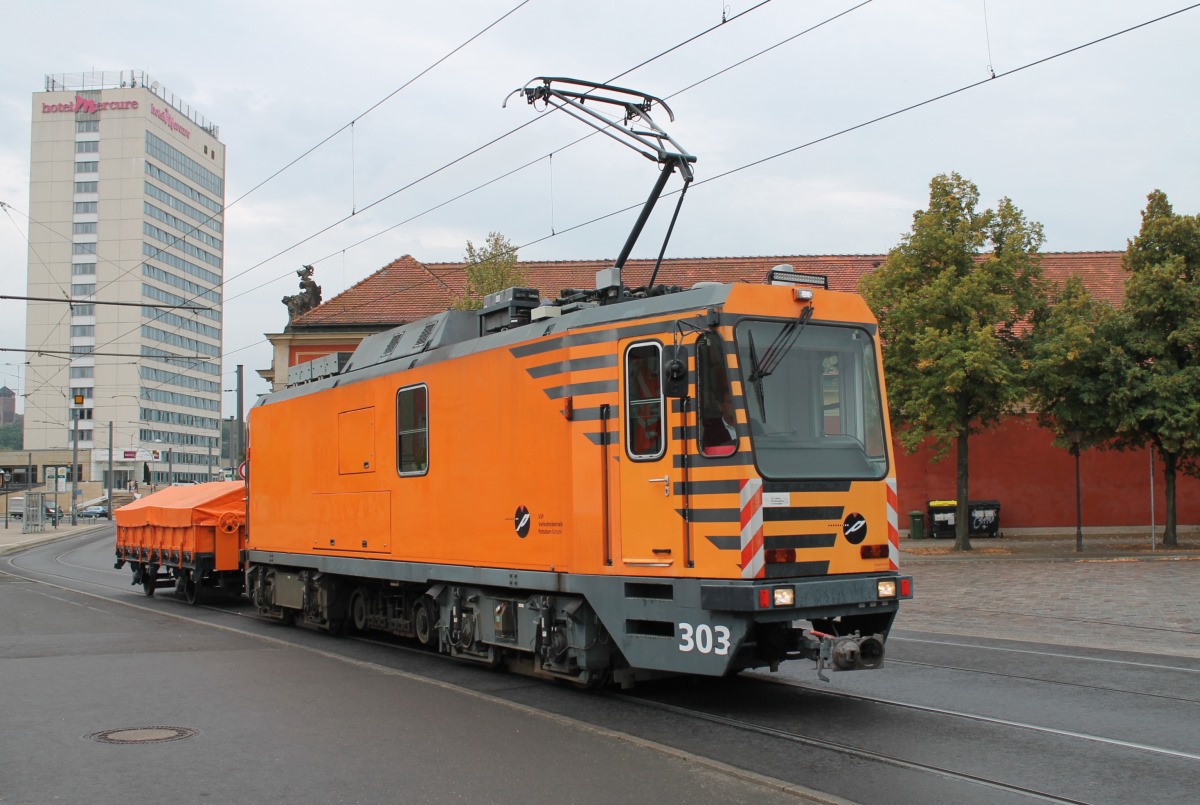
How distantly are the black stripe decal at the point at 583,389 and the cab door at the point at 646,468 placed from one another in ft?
0.38

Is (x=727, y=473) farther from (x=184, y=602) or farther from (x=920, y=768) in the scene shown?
(x=184, y=602)

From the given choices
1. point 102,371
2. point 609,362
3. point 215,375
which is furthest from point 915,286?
point 215,375

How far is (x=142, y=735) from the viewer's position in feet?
26.0

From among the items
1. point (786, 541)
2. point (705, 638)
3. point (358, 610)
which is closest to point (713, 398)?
point (786, 541)

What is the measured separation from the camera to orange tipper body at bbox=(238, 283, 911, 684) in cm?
815

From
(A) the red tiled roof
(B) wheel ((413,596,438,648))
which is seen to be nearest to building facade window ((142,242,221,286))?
(A) the red tiled roof

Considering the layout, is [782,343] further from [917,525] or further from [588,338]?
[917,525]

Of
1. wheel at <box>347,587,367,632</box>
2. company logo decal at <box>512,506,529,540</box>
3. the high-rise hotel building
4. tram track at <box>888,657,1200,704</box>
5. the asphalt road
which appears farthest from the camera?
the high-rise hotel building

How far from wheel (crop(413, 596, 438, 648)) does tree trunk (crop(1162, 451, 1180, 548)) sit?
2166 centimetres

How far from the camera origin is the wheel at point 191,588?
19281 mm

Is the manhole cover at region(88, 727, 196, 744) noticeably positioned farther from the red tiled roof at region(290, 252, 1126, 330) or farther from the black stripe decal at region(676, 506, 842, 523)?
the red tiled roof at region(290, 252, 1126, 330)

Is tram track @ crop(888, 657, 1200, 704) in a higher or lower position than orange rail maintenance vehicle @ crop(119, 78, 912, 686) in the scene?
lower

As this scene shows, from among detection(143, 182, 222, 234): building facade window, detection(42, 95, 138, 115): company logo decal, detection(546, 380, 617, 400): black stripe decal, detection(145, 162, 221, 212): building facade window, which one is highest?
detection(42, 95, 138, 115): company logo decal

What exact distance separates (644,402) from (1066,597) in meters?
11.7
